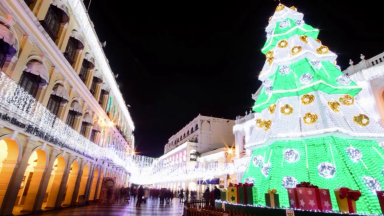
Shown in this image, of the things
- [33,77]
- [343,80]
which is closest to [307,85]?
[343,80]

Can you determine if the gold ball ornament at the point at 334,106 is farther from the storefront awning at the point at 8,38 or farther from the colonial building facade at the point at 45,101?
the storefront awning at the point at 8,38

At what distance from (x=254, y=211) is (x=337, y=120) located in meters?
4.61

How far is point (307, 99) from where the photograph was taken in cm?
838

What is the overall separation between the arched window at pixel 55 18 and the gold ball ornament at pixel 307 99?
13122 mm

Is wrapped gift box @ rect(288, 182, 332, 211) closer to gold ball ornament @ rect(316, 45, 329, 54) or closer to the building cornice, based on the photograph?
gold ball ornament @ rect(316, 45, 329, 54)

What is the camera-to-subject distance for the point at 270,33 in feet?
37.7

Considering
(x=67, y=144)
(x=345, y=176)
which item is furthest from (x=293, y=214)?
(x=67, y=144)

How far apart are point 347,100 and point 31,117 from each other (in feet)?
44.5

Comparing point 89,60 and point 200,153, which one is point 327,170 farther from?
point 200,153

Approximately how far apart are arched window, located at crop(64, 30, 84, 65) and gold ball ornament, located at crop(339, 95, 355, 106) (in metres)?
15.1

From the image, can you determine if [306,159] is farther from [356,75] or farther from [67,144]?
[67,144]

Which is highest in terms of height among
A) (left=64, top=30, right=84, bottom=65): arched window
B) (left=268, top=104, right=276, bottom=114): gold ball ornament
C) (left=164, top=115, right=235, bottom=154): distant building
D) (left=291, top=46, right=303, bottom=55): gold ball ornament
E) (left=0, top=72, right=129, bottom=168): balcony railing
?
(left=164, top=115, right=235, bottom=154): distant building

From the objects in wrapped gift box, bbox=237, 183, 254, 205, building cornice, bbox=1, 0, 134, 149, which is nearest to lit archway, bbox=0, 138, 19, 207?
building cornice, bbox=1, 0, 134, 149

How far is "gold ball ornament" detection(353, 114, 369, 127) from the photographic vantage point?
763cm
